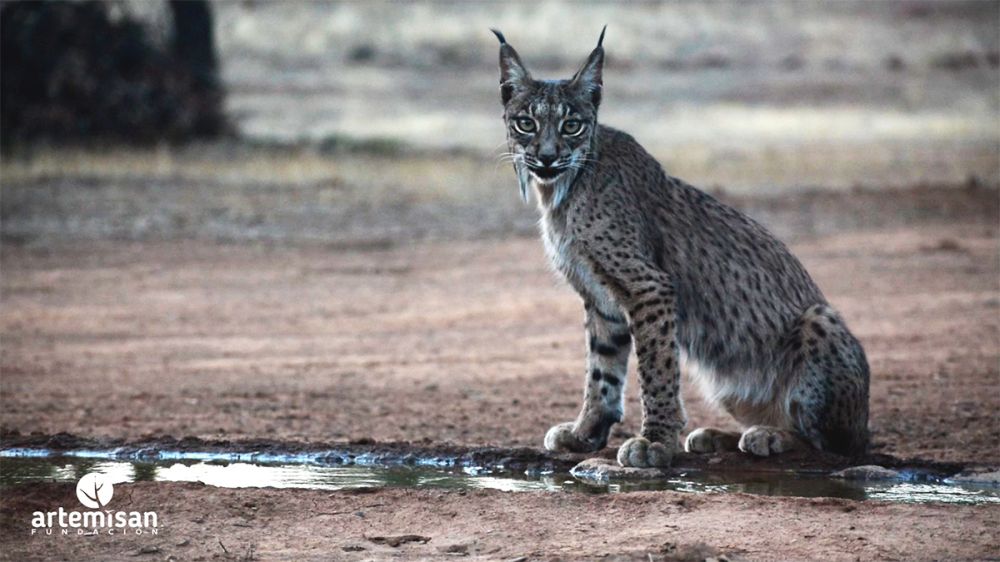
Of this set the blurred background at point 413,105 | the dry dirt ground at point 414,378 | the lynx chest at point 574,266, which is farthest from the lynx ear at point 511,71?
the blurred background at point 413,105

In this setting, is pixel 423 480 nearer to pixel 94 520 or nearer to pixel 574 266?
pixel 574 266

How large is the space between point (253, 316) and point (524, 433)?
4.96 meters

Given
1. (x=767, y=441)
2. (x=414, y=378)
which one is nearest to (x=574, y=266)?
(x=767, y=441)

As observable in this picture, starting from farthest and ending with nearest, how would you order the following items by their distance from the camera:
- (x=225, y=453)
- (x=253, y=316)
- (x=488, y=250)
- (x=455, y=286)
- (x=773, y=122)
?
1. (x=773, y=122)
2. (x=488, y=250)
3. (x=455, y=286)
4. (x=253, y=316)
5. (x=225, y=453)

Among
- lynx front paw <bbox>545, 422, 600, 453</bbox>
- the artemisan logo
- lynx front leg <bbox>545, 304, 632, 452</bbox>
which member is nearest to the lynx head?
lynx front leg <bbox>545, 304, 632, 452</bbox>

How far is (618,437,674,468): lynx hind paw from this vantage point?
8.38m

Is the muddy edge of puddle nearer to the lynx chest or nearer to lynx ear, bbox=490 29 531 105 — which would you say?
the lynx chest

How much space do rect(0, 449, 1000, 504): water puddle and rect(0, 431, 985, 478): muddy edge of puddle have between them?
0.17ft

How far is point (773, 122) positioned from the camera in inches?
1167

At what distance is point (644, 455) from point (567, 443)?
62 cm

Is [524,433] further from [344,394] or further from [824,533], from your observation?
[824,533]

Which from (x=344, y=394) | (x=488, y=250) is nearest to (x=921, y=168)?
(x=488, y=250)

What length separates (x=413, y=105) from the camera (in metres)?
32.4

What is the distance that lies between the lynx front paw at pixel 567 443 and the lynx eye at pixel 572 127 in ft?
5.34
